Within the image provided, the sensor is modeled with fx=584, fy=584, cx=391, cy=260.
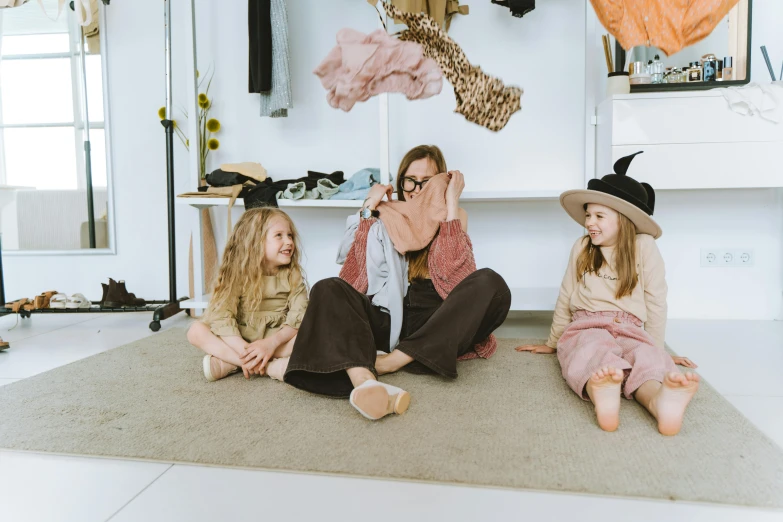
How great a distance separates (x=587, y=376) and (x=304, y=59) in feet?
6.66

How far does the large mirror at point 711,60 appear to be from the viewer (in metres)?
2.28

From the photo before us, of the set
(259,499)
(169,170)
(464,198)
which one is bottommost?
(259,499)

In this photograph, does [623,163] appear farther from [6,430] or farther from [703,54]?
[6,430]

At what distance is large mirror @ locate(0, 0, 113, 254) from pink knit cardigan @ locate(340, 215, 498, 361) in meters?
1.75

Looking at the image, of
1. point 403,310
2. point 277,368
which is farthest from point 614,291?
point 277,368

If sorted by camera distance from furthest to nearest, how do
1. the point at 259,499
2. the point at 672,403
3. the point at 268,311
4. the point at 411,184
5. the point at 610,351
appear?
the point at 411,184
the point at 268,311
the point at 610,351
the point at 672,403
the point at 259,499

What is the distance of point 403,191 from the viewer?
6.50 ft

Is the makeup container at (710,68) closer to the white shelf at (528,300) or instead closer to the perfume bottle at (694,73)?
the perfume bottle at (694,73)

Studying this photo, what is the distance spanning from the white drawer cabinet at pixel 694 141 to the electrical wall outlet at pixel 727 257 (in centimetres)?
43

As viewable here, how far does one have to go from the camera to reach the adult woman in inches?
55.7

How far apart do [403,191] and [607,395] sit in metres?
1.01

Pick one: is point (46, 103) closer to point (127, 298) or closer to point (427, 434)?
point (127, 298)

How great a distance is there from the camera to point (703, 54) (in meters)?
2.31

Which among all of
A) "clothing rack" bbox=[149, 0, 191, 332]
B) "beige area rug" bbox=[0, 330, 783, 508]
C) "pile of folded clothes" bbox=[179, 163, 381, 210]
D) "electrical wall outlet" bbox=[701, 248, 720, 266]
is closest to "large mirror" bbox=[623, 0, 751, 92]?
"electrical wall outlet" bbox=[701, 248, 720, 266]
